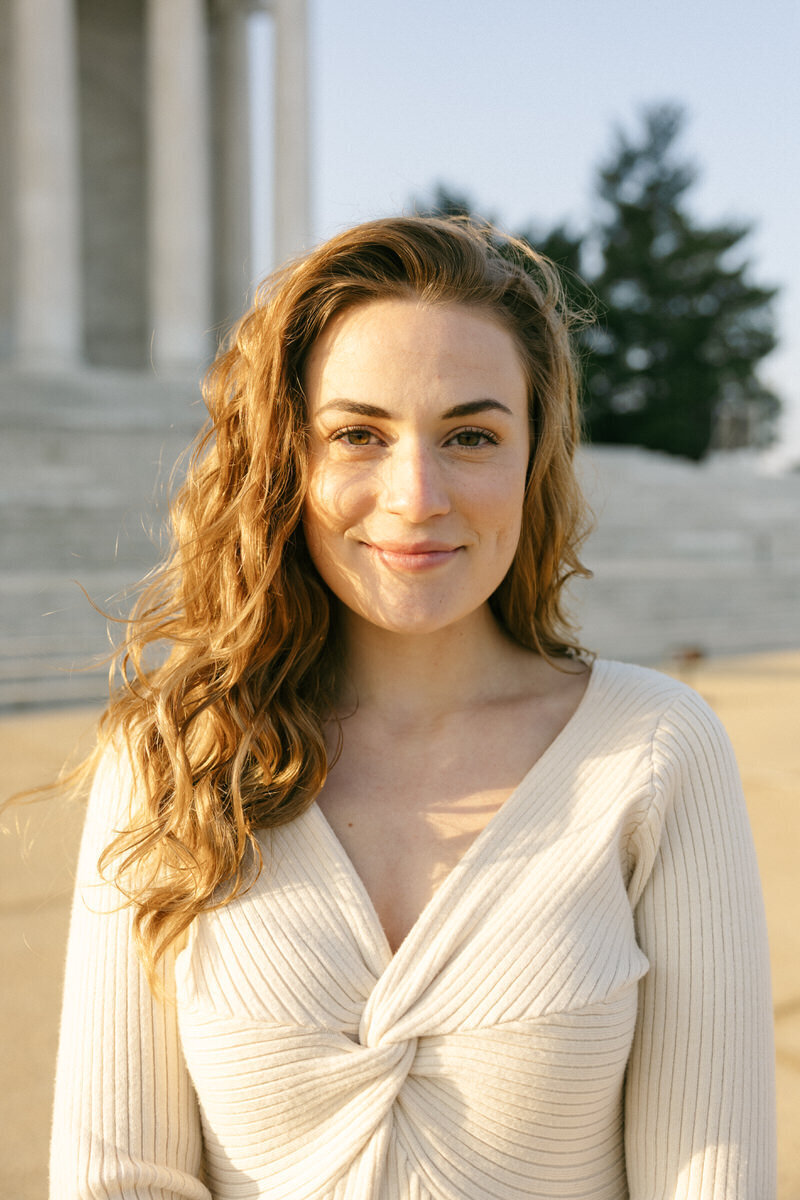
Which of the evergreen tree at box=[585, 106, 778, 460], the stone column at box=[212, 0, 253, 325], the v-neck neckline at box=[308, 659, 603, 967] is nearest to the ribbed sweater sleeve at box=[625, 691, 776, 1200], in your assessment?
the v-neck neckline at box=[308, 659, 603, 967]

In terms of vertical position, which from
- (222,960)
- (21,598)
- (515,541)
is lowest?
(21,598)

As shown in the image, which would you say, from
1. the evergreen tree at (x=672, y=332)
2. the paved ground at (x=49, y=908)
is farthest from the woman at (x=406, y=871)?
the evergreen tree at (x=672, y=332)

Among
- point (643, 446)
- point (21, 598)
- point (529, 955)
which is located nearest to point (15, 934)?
point (529, 955)

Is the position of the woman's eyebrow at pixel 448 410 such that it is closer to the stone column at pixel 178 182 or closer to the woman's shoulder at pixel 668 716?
the woman's shoulder at pixel 668 716

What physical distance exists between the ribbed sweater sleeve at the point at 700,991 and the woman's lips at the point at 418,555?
1.40ft

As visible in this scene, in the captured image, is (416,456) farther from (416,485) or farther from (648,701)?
(648,701)

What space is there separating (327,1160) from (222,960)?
0.31 m

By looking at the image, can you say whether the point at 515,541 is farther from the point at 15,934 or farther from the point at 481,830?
the point at 15,934

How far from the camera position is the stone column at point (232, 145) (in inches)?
1151

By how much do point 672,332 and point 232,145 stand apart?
24755 millimetres

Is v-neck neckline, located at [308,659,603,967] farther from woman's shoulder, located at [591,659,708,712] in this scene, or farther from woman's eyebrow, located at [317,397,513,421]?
woman's eyebrow, located at [317,397,513,421]

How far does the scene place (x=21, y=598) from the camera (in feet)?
41.0

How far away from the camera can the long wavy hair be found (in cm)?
182

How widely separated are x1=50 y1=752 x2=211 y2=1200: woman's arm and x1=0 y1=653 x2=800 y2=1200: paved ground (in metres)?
0.27
